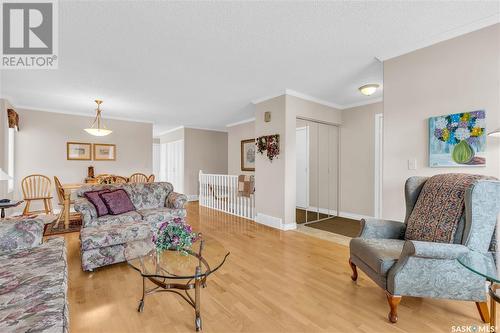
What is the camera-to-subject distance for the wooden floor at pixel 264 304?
166cm

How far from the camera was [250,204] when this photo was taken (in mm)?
4969

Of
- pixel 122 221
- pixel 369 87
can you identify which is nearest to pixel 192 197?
pixel 122 221

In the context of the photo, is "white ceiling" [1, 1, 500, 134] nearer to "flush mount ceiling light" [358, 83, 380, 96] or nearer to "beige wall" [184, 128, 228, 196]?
"flush mount ceiling light" [358, 83, 380, 96]

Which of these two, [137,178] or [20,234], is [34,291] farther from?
[137,178]

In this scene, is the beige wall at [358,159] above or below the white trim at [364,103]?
below

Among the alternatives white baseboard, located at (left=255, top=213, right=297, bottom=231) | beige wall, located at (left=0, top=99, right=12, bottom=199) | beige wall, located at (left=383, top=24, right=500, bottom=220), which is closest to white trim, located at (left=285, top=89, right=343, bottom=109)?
beige wall, located at (left=383, top=24, right=500, bottom=220)

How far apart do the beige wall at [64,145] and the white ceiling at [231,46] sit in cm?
86

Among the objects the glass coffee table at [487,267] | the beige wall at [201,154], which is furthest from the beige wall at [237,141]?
the glass coffee table at [487,267]

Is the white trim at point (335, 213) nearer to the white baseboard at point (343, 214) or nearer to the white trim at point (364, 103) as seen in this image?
the white baseboard at point (343, 214)

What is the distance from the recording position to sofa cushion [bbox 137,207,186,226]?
329 centimetres

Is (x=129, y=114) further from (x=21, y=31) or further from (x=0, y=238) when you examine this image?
(x=0, y=238)

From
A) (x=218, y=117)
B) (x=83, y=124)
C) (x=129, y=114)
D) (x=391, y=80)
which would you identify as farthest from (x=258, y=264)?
(x=83, y=124)

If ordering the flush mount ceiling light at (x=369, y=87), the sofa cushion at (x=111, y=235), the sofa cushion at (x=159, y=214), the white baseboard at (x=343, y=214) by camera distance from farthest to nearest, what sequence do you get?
1. the white baseboard at (x=343, y=214)
2. the flush mount ceiling light at (x=369, y=87)
3. the sofa cushion at (x=159, y=214)
4. the sofa cushion at (x=111, y=235)

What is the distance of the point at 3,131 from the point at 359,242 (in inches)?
234
